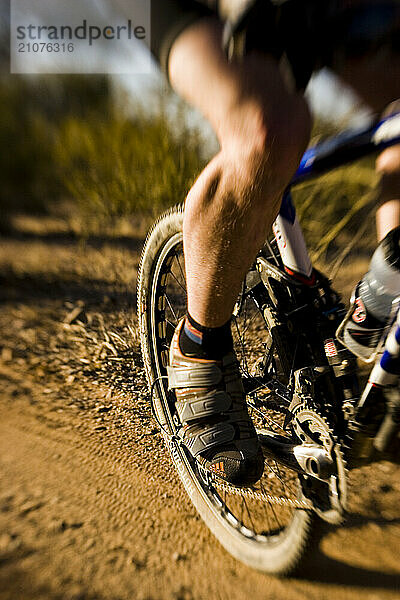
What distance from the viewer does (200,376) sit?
42.1 inches

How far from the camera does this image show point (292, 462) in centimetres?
112

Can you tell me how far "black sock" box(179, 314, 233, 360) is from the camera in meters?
1.04

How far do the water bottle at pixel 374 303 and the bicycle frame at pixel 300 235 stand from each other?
3cm

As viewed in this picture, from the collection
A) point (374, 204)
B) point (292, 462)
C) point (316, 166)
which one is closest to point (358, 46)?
point (316, 166)

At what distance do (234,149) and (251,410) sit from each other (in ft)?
3.09

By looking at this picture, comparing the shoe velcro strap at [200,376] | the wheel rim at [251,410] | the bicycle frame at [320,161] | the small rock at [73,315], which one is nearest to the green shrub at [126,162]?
the small rock at [73,315]

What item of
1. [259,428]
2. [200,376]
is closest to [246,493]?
[259,428]

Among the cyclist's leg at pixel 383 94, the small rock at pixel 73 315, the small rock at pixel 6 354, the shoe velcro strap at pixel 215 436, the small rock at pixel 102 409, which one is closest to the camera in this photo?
the cyclist's leg at pixel 383 94

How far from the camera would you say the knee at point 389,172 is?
1.02 metres

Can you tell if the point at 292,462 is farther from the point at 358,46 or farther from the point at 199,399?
the point at 358,46

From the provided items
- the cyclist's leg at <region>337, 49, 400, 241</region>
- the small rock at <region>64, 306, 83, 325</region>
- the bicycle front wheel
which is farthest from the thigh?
the small rock at <region>64, 306, 83, 325</region>

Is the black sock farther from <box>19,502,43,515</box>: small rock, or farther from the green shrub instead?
the green shrub

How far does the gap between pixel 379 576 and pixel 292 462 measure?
1.36ft

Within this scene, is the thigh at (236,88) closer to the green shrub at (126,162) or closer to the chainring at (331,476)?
the chainring at (331,476)
